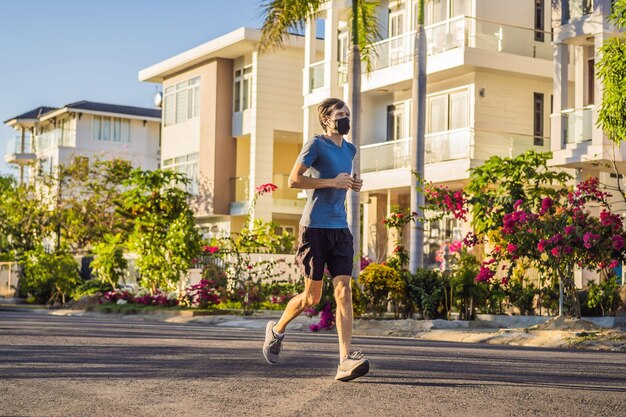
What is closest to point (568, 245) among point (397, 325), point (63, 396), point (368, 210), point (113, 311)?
point (397, 325)

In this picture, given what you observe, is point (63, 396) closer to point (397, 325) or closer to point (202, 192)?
point (397, 325)

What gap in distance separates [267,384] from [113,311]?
22.1 metres

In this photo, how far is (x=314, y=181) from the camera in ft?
29.7

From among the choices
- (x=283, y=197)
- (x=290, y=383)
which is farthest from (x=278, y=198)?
(x=290, y=383)

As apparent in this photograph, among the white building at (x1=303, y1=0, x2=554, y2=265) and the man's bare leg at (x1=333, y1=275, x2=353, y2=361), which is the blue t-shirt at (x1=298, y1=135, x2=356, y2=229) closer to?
the man's bare leg at (x1=333, y1=275, x2=353, y2=361)

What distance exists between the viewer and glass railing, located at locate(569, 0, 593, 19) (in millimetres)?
29969

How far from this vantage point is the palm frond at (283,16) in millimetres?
28219

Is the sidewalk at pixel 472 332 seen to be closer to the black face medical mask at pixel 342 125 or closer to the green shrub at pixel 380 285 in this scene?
the green shrub at pixel 380 285

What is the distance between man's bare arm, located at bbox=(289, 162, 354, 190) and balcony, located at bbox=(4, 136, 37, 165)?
70.4m

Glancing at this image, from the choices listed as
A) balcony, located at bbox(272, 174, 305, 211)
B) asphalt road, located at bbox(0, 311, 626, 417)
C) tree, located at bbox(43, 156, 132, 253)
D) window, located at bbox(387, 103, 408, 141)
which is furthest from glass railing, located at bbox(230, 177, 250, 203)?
asphalt road, located at bbox(0, 311, 626, 417)

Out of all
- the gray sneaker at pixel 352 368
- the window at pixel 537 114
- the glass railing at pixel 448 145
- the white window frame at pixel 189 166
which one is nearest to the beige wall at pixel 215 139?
the white window frame at pixel 189 166

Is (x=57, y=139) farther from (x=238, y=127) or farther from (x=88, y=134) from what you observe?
(x=238, y=127)

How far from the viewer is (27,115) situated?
265 feet

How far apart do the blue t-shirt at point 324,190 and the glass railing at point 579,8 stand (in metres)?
22.0
